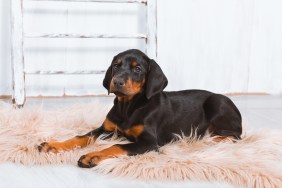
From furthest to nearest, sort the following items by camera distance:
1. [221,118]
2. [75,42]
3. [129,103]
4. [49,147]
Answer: [75,42] < [221,118] < [129,103] < [49,147]

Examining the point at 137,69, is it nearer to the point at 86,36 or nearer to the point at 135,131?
the point at 135,131

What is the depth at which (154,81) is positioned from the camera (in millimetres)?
1665

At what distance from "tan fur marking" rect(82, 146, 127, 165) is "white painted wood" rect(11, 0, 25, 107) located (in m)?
1.26

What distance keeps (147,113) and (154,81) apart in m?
0.13

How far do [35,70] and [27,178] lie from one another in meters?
1.43

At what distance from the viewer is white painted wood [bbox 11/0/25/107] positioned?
263 cm

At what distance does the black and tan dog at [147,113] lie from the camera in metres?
1.61

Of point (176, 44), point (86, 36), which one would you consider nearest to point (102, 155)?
point (86, 36)

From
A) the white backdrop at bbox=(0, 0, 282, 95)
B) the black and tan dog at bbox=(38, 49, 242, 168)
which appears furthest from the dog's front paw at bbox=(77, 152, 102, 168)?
the white backdrop at bbox=(0, 0, 282, 95)

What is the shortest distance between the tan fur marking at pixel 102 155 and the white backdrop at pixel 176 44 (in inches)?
58.4

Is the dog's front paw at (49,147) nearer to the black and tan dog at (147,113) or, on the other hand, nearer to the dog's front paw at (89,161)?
the black and tan dog at (147,113)

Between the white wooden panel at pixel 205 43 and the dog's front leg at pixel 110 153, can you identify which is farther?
the white wooden panel at pixel 205 43

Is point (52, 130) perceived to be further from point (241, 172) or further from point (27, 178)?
point (241, 172)

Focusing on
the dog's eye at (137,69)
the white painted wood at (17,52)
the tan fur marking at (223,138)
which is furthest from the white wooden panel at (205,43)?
the dog's eye at (137,69)
